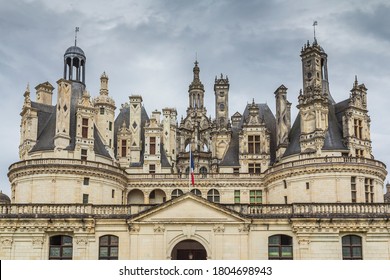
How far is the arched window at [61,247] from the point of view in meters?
35.8

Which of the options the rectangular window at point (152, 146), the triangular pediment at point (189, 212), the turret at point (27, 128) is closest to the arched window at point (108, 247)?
the triangular pediment at point (189, 212)

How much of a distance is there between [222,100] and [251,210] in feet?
83.4

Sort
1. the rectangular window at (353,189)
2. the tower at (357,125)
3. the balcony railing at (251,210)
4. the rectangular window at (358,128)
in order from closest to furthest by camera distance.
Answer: the balcony railing at (251,210) < the rectangular window at (353,189) < the tower at (357,125) < the rectangular window at (358,128)

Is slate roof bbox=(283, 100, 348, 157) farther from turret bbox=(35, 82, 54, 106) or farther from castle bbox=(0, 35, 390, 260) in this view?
turret bbox=(35, 82, 54, 106)

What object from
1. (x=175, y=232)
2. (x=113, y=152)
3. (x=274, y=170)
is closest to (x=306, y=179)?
(x=274, y=170)

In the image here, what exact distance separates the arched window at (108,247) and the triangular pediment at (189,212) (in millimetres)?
1979

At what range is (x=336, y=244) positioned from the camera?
115ft

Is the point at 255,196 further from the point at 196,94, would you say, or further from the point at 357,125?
the point at 196,94

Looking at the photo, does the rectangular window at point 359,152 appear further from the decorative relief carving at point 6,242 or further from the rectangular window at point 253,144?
the decorative relief carving at point 6,242

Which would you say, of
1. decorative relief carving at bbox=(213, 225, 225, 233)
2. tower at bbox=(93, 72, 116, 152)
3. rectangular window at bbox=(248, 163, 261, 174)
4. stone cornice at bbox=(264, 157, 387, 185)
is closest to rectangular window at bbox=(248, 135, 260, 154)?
rectangular window at bbox=(248, 163, 261, 174)

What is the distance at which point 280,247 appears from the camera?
35625 millimetres

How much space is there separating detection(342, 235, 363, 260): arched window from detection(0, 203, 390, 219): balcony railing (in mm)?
1509

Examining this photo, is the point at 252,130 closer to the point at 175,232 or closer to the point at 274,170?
the point at 274,170

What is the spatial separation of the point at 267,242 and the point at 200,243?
443cm
